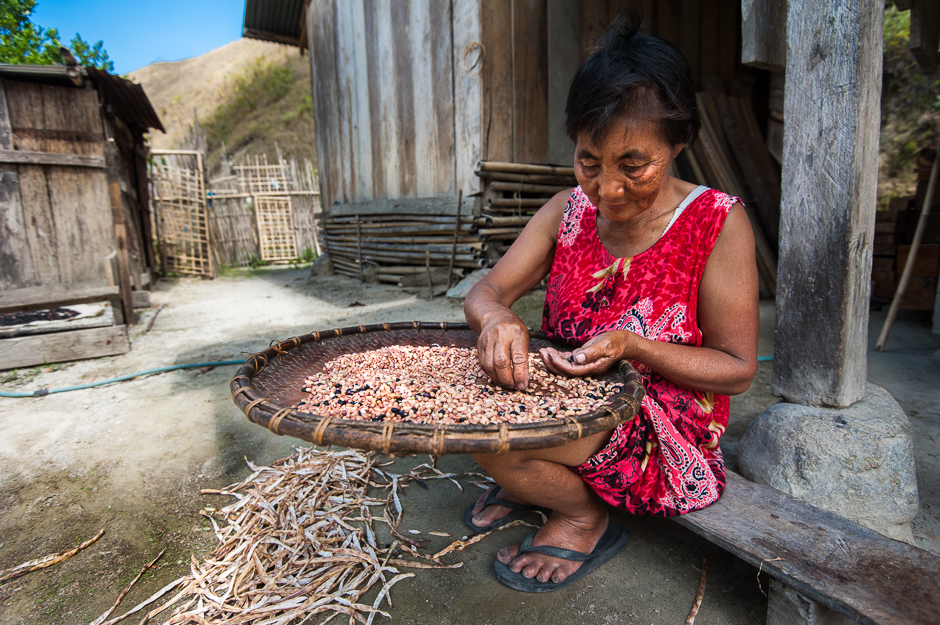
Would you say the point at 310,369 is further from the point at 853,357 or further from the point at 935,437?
the point at 935,437

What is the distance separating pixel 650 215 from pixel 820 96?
706 mm

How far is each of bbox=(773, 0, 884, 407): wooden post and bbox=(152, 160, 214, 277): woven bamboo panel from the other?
9.42 metres

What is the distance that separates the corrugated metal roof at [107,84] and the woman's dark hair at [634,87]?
204 inches

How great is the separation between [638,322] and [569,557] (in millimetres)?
752

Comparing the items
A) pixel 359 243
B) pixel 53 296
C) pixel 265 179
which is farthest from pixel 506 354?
pixel 265 179

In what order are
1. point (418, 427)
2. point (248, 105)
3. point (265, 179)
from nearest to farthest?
point (418, 427) < point (265, 179) < point (248, 105)

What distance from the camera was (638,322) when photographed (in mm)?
1511

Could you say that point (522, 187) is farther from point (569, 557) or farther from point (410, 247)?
point (569, 557)

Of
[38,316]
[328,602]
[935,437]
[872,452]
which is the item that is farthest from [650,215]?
[38,316]

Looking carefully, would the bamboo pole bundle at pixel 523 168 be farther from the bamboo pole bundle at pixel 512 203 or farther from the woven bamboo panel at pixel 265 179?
the woven bamboo panel at pixel 265 179

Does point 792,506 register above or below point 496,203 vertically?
below

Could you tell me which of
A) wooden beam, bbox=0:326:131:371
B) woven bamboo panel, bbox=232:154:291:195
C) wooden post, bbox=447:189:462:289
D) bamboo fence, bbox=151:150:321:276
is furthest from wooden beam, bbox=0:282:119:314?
woven bamboo panel, bbox=232:154:291:195

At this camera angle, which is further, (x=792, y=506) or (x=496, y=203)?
(x=496, y=203)

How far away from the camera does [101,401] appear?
2.98m
